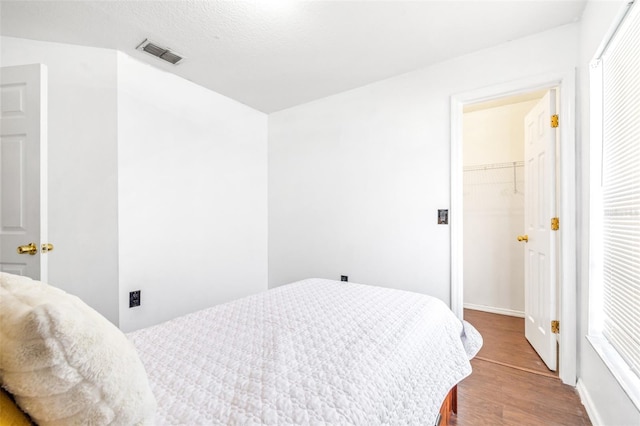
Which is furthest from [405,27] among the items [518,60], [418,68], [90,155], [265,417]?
[90,155]

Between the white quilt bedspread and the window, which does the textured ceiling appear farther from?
the white quilt bedspread

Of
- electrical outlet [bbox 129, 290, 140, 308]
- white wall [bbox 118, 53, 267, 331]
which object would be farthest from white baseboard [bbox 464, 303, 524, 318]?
Answer: electrical outlet [bbox 129, 290, 140, 308]

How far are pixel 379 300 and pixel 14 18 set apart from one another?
2.83 meters

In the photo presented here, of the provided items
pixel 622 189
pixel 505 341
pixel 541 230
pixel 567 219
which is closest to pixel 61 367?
pixel 622 189

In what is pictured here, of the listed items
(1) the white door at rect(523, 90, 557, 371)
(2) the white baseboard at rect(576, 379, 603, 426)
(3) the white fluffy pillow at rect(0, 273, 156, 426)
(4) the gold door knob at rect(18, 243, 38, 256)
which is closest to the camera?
(3) the white fluffy pillow at rect(0, 273, 156, 426)

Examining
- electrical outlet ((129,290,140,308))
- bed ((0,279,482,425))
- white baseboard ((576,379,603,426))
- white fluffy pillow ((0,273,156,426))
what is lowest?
white baseboard ((576,379,603,426))

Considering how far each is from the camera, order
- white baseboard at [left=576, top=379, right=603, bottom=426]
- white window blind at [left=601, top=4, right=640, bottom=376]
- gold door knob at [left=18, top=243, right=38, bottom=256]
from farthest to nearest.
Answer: gold door knob at [left=18, top=243, right=38, bottom=256] → white baseboard at [left=576, top=379, right=603, bottom=426] → white window blind at [left=601, top=4, right=640, bottom=376]

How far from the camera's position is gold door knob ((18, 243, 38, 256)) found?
62.9 inches

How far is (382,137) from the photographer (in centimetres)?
263

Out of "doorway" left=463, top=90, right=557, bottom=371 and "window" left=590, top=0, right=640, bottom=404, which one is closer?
"window" left=590, top=0, right=640, bottom=404

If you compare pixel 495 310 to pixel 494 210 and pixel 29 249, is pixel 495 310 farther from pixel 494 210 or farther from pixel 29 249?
pixel 29 249

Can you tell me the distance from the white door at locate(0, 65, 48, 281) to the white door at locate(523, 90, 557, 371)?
3275 millimetres

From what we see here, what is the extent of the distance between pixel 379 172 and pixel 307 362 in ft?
6.69

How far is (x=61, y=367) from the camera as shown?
453 millimetres
